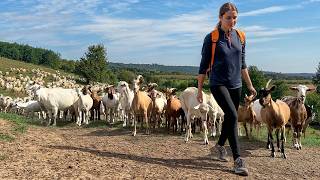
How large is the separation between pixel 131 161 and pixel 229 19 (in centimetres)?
372

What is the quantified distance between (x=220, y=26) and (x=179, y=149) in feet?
15.1

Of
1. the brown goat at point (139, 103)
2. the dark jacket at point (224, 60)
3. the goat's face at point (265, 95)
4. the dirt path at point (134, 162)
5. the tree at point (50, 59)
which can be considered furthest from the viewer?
the tree at point (50, 59)

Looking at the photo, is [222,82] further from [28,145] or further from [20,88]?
[20,88]

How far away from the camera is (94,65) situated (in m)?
81.6

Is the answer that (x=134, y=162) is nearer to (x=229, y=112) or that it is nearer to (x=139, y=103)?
(x=229, y=112)

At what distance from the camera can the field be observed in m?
8.50

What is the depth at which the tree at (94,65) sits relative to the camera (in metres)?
81.6

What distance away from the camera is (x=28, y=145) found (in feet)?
36.3

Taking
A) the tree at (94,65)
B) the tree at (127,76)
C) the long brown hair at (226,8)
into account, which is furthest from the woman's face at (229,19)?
the tree at (94,65)

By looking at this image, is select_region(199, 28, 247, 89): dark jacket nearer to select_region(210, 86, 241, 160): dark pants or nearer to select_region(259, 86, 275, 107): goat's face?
select_region(210, 86, 241, 160): dark pants

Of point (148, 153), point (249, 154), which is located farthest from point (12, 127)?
point (249, 154)

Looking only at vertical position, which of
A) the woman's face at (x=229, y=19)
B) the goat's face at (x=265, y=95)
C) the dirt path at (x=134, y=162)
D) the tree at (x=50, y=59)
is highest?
the tree at (x=50, y=59)

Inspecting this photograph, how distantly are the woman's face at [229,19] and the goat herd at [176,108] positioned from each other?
469 cm

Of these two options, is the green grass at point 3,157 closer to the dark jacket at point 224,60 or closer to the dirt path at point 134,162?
the dirt path at point 134,162
